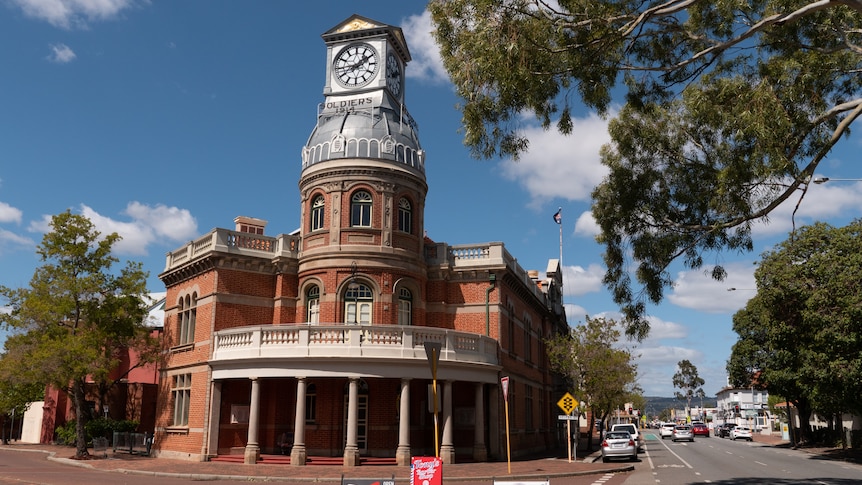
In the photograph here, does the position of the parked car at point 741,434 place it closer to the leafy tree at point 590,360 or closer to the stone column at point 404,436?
the leafy tree at point 590,360

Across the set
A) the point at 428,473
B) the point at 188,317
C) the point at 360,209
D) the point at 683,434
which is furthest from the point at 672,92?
the point at 683,434

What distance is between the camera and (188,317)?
31062 millimetres

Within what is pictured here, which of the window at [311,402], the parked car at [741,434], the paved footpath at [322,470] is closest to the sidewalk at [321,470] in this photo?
the paved footpath at [322,470]

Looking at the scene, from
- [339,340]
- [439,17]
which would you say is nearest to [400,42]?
[339,340]

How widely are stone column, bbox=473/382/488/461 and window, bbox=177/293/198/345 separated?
12348 mm

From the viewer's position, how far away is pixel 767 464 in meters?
28.8

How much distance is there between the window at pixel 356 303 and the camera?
94.1 feet

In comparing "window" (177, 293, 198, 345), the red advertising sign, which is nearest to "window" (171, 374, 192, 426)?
"window" (177, 293, 198, 345)

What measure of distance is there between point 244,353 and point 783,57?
64.5 ft

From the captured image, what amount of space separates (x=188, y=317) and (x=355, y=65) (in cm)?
1377

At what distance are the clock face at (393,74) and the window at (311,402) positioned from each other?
556 inches

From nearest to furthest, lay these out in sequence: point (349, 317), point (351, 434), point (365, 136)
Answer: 1. point (351, 434)
2. point (349, 317)
3. point (365, 136)

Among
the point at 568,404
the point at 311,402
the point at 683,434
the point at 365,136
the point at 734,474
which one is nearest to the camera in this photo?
the point at 734,474

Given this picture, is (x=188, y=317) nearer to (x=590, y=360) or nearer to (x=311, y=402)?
(x=311, y=402)
